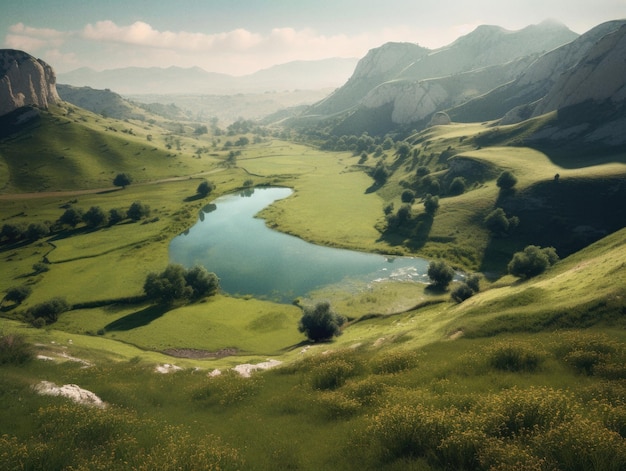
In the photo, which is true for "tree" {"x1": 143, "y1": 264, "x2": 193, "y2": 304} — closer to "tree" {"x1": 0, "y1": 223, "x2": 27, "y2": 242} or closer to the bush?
the bush

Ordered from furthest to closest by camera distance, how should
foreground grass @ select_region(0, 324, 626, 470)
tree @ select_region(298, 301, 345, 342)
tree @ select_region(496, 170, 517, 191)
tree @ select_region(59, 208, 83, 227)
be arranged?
tree @ select_region(59, 208, 83, 227), tree @ select_region(496, 170, 517, 191), tree @ select_region(298, 301, 345, 342), foreground grass @ select_region(0, 324, 626, 470)

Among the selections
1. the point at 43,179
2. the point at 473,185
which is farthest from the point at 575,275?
the point at 43,179

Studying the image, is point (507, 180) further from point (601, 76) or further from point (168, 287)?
point (168, 287)

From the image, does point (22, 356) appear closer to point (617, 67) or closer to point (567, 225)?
point (567, 225)

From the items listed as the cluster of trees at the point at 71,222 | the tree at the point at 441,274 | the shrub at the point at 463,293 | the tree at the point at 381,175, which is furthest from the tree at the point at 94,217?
the shrub at the point at 463,293

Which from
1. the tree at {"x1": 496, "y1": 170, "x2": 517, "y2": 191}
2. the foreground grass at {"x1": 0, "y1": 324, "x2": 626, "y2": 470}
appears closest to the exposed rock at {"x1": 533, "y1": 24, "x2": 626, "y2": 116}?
the tree at {"x1": 496, "y1": 170, "x2": 517, "y2": 191}

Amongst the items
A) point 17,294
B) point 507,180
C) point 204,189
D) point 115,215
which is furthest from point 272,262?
point 204,189
